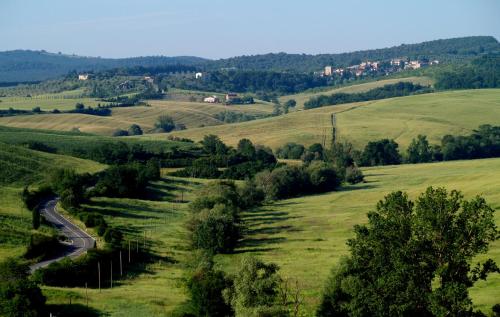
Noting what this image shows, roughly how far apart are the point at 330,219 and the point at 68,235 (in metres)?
34.3

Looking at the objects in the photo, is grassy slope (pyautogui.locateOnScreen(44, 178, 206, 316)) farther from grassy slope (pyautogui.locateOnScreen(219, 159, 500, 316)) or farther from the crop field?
the crop field

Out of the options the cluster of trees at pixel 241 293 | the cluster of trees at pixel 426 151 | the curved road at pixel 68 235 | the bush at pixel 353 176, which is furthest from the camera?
the cluster of trees at pixel 426 151

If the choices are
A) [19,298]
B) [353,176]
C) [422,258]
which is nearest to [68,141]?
[353,176]

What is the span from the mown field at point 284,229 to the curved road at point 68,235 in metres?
5.30

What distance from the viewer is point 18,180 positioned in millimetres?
104562

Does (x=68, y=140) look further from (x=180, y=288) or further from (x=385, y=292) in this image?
(x=385, y=292)

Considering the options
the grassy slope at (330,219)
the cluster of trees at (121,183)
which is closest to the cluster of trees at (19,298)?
the grassy slope at (330,219)

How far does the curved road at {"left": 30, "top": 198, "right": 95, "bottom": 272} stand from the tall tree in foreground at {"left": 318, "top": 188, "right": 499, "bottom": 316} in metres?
28.4

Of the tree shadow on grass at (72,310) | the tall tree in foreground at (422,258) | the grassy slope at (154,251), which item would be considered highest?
the tall tree in foreground at (422,258)

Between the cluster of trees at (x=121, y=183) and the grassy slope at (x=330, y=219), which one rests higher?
the cluster of trees at (x=121, y=183)

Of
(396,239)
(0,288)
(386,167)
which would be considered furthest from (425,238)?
(386,167)

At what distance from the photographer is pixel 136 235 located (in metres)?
77.2

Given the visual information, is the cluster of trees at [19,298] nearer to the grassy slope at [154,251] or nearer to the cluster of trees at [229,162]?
the grassy slope at [154,251]

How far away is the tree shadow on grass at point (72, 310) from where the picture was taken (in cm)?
4681
